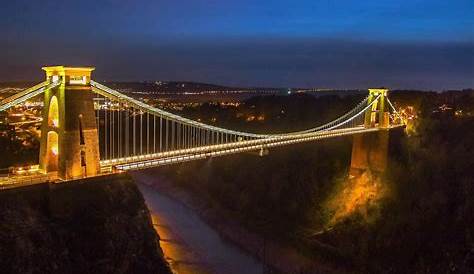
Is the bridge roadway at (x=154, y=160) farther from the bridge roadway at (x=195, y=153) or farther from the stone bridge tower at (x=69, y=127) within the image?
the stone bridge tower at (x=69, y=127)

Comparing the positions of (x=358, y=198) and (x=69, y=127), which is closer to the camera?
(x=69, y=127)

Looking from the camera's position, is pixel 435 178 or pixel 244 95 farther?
pixel 244 95

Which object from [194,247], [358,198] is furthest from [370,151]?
[194,247]

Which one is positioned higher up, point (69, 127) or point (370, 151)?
point (69, 127)

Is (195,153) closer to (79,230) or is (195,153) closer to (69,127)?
(69,127)

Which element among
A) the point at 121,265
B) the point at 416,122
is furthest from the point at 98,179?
the point at 416,122

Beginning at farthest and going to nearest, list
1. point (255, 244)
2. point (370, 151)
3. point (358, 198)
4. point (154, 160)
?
point (370, 151) < point (358, 198) < point (255, 244) < point (154, 160)

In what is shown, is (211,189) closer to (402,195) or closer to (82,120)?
(402,195)
